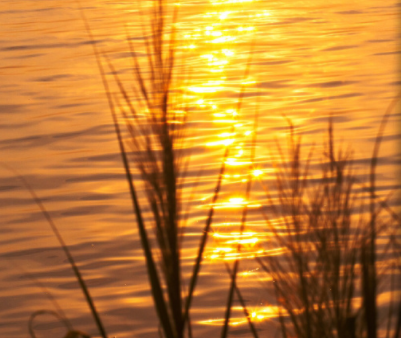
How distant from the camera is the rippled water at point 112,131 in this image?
3.60m

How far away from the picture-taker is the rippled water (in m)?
3.60

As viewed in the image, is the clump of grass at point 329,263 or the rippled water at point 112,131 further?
the rippled water at point 112,131

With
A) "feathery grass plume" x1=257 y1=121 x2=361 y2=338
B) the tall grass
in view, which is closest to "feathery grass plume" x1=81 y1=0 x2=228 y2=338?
the tall grass

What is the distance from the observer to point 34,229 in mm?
4332

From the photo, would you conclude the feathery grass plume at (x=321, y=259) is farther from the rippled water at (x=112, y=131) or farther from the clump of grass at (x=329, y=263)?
the rippled water at (x=112, y=131)

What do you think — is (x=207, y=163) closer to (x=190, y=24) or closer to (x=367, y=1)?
(x=190, y=24)

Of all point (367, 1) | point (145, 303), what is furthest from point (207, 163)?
point (367, 1)

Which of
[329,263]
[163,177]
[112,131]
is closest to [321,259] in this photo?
[329,263]

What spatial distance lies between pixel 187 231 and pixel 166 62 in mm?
3035

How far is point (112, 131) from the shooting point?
5754mm

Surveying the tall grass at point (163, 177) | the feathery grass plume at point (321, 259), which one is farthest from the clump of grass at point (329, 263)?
the tall grass at point (163, 177)

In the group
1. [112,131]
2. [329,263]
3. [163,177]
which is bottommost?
[329,263]

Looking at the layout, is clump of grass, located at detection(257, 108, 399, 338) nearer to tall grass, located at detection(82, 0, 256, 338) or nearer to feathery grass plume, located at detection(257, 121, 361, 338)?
feathery grass plume, located at detection(257, 121, 361, 338)

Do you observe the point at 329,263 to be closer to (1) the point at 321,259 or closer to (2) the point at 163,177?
(1) the point at 321,259
